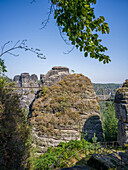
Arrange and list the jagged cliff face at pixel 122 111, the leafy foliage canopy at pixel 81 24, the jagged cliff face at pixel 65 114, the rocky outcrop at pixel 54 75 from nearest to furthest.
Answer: the leafy foliage canopy at pixel 81 24 → the jagged cliff face at pixel 122 111 → the jagged cliff face at pixel 65 114 → the rocky outcrop at pixel 54 75

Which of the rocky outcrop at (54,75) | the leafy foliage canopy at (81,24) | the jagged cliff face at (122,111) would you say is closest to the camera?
the leafy foliage canopy at (81,24)

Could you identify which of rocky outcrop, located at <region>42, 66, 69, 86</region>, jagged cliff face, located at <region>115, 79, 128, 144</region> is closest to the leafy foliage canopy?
jagged cliff face, located at <region>115, 79, 128, 144</region>

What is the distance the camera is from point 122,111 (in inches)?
230

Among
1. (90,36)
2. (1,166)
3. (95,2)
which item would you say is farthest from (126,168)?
(95,2)

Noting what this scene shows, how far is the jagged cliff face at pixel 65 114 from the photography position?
6852 millimetres

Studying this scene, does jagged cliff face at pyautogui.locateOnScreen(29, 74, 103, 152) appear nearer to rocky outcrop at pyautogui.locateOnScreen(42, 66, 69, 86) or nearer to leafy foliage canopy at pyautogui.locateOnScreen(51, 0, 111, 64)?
rocky outcrop at pyautogui.locateOnScreen(42, 66, 69, 86)

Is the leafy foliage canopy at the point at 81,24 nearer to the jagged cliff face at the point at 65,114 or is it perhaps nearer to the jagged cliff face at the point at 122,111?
the jagged cliff face at the point at 122,111

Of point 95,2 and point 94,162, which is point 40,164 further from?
point 95,2

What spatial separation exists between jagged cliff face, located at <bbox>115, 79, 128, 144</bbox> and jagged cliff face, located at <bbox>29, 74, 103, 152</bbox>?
1.45 metres

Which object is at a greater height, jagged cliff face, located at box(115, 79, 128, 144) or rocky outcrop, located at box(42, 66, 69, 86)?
rocky outcrop, located at box(42, 66, 69, 86)

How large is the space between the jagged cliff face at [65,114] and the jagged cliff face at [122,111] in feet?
4.77

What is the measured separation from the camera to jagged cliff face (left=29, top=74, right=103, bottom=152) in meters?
6.85

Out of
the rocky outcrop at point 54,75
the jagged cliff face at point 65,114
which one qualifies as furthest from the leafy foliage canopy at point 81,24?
the rocky outcrop at point 54,75

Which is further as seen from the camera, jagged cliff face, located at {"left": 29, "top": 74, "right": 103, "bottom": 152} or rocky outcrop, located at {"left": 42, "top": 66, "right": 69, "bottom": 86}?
rocky outcrop, located at {"left": 42, "top": 66, "right": 69, "bottom": 86}
